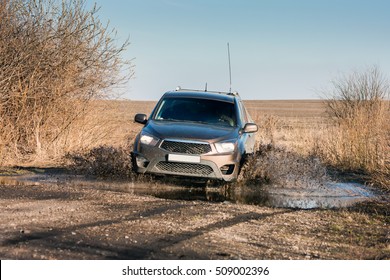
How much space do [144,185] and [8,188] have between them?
9.06 feet

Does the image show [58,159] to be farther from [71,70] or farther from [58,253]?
[58,253]

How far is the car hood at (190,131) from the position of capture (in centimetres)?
1155

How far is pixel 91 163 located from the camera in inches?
568

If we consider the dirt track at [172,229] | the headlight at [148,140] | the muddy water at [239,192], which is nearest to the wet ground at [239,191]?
the muddy water at [239,192]

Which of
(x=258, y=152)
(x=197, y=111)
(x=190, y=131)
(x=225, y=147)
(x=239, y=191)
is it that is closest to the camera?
(x=225, y=147)

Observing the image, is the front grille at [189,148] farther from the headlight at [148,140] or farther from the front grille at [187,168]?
the headlight at [148,140]

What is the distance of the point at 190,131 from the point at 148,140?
78 cm

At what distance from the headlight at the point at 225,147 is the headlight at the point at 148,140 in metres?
1.12

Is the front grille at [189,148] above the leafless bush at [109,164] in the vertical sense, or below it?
above

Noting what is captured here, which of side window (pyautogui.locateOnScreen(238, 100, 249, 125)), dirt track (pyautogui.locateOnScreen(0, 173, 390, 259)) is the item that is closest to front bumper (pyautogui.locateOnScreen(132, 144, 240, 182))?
dirt track (pyautogui.locateOnScreen(0, 173, 390, 259))

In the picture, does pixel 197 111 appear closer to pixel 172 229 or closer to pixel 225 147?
pixel 225 147

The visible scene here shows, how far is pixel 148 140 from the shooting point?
462 inches

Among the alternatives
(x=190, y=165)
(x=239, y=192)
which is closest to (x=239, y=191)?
(x=239, y=192)

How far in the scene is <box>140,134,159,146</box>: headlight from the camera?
11641 millimetres
